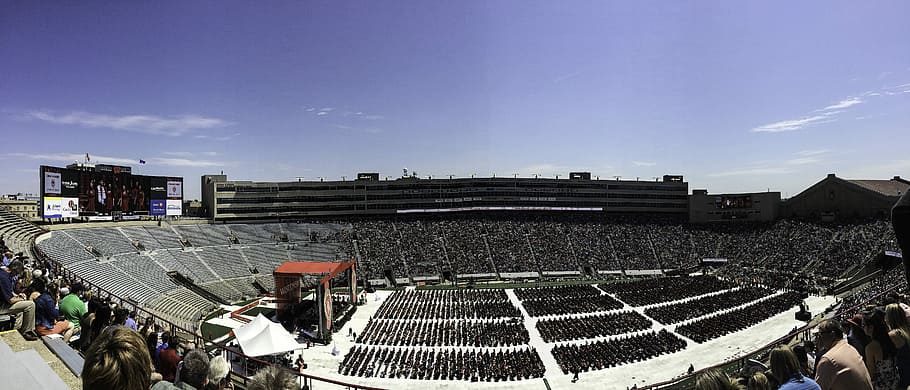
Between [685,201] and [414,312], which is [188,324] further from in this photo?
[685,201]

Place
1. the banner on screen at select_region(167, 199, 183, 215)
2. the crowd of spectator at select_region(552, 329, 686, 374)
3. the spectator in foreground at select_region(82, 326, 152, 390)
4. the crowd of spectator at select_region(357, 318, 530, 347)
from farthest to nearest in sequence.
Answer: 1. the banner on screen at select_region(167, 199, 183, 215)
2. the crowd of spectator at select_region(357, 318, 530, 347)
3. the crowd of spectator at select_region(552, 329, 686, 374)
4. the spectator in foreground at select_region(82, 326, 152, 390)

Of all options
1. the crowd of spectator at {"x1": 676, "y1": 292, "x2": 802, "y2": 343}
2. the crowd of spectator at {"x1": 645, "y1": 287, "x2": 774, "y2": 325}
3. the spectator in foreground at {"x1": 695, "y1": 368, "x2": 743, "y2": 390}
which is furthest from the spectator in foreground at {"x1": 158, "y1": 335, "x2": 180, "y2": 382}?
the crowd of spectator at {"x1": 645, "y1": 287, "x2": 774, "y2": 325}

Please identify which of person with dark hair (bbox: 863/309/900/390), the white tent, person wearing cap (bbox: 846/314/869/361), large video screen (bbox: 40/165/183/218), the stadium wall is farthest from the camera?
the stadium wall

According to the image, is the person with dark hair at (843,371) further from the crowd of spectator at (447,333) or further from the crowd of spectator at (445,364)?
→ the crowd of spectator at (447,333)

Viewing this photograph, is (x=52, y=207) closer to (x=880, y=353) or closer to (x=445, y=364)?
(x=445, y=364)

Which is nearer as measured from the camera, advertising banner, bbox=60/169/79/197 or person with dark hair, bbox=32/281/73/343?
person with dark hair, bbox=32/281/73/343

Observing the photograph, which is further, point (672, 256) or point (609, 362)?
point (672, 256)

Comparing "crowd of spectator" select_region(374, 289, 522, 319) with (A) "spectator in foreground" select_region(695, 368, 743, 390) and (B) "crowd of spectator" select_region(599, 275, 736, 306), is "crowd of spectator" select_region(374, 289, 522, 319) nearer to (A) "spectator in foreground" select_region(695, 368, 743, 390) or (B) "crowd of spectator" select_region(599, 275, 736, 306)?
(B) "crowd of spectator" select_region(599, 275, 736, 306)

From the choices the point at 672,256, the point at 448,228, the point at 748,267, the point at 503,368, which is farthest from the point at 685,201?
the point at 503,368

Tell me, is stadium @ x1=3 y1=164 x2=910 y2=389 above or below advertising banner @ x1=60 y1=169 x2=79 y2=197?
below
